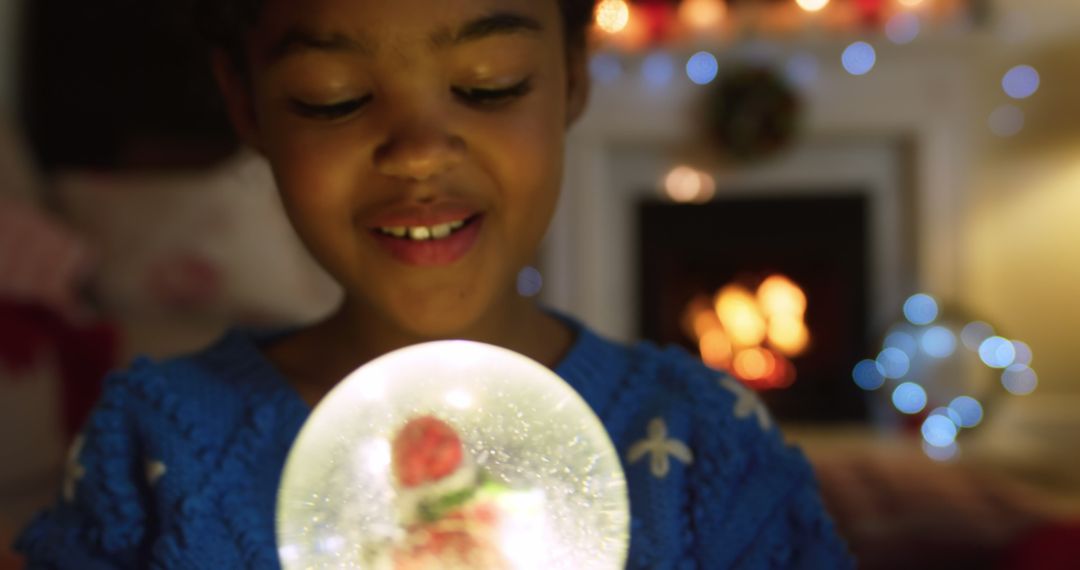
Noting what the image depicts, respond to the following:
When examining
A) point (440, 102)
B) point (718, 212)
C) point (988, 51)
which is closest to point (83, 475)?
point (440, 102)

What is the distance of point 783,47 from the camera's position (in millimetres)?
3111

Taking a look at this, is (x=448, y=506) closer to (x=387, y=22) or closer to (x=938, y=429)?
(x=387, y=22)

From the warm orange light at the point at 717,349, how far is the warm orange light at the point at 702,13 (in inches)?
38.4

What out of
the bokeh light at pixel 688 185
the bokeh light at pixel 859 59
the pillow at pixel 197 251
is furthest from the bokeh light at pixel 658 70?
the pillow at pixel 197 251

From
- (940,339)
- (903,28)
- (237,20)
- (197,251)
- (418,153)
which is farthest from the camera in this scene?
(903,28)

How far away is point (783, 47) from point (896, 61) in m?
0.35

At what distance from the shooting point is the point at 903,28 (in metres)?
3.04

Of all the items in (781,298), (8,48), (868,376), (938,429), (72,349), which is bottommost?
(938,429)

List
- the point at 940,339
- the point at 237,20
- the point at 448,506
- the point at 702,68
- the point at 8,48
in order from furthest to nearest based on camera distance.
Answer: the point at 702,68, the point at 940,339, the point at 8,48, the point at 237,20, the point at 448,506

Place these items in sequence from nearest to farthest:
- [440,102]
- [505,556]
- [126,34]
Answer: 1. [505,556]
2. [440,102]
3. [126,34]

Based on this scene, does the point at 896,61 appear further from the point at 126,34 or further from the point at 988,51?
the point at 126,34

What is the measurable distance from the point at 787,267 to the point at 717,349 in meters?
0.36

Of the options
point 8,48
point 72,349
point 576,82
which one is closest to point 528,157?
point 576,82

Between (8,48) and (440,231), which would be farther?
(8,48)
